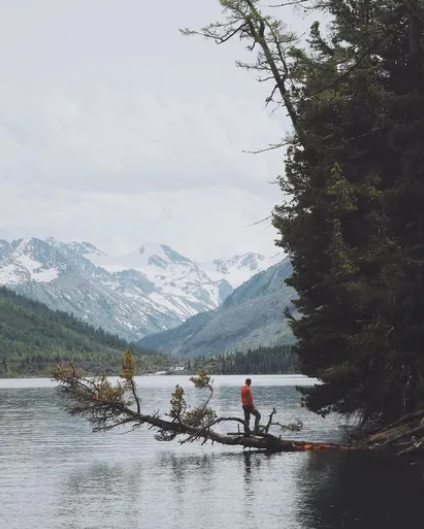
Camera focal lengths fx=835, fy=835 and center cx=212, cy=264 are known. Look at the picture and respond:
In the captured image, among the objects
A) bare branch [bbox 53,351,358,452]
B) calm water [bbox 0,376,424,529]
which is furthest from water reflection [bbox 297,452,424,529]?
bare branch [bbox 53,351,358,452]

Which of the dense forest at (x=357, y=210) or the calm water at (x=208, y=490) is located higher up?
the dense forest at (x=357, y=210)

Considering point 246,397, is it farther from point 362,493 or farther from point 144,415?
point 362,493

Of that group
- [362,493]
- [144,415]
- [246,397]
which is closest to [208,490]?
[362,493]

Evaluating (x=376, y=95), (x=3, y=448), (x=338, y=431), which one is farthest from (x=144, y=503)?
(x=338, y=431)

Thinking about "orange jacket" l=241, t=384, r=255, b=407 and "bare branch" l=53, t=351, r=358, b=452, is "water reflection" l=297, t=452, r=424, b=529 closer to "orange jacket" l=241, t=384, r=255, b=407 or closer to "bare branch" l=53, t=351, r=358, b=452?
"bare branch" l=53, t=351, r=358, b=452

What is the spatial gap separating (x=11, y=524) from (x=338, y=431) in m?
37.1

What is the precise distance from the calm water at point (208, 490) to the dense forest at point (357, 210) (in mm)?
4346

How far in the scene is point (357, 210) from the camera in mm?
40156

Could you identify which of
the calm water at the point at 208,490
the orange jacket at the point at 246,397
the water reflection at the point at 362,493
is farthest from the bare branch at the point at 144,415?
the water reflection at the point at 362,493

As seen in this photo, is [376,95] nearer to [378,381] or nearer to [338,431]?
[378,381]

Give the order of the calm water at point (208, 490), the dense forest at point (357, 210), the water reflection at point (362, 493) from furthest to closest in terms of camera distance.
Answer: the dense forest at point (357, 210), the calm water at point (208, 490), the water reflection at point (362, 493)

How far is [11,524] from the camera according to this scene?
2322cm

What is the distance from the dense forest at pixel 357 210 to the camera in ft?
113

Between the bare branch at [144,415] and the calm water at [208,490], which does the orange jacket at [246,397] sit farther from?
the calm water at [208,490]
